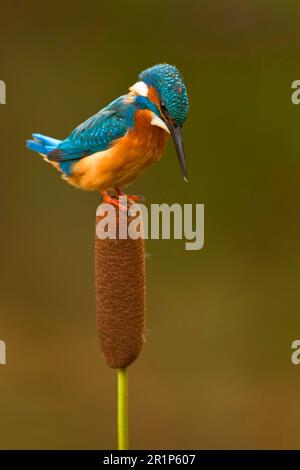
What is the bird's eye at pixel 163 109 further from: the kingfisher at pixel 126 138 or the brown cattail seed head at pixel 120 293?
the brown cattail seed head at pixel 120 293

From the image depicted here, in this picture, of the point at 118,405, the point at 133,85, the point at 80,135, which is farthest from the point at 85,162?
the point at 118,405

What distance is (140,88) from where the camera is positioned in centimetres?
191

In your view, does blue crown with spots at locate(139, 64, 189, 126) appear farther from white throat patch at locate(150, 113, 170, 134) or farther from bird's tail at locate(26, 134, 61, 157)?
bird's tail at locate(26, 134, 61, 157)

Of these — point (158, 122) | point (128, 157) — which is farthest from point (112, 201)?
point (158, 122)

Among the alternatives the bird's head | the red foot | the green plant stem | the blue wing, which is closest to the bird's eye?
the bird's head

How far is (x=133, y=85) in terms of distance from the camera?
1937 millimetres

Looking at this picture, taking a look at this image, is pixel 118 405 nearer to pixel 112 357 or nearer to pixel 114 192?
pixel 112 357

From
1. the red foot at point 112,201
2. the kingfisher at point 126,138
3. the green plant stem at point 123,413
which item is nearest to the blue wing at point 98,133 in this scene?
Result: the kingfisher at point 126,138

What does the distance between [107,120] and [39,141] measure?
23 cm

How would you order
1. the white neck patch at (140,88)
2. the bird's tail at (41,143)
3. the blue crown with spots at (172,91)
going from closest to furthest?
the blue crown with spots at (172,91)
the white neck patch at (140,88)
the bird's tail at (41,143)

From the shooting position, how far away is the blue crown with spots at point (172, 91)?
1.78m

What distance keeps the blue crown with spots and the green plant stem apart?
23.9 inches

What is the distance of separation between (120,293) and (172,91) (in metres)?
0.45

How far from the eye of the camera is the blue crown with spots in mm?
1780
